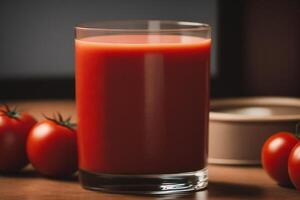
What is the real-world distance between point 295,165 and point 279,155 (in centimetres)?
7

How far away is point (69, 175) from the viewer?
4.81ft

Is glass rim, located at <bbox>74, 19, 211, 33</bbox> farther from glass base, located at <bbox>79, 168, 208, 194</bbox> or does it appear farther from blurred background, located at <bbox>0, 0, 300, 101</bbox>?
blurred background, located at <bbox>0, 0, 300, 101</bbox>

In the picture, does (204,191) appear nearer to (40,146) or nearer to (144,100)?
(144,100)

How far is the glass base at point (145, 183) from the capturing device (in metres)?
1.31

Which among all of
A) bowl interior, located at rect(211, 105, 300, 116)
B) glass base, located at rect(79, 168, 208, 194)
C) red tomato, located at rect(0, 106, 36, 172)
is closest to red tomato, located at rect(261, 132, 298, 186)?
glass base, located at rect(79, 168, 208, 194)

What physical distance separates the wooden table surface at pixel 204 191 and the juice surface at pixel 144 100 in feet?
0.16

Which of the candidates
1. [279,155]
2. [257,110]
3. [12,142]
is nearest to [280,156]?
[279,155]

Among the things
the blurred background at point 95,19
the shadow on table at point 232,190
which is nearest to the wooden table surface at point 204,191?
the shadow on table at point 232,190

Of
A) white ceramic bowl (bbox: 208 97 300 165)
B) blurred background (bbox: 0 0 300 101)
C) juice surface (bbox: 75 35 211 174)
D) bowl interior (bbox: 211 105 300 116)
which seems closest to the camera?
juice surface (bbox: 75 35 211 174)

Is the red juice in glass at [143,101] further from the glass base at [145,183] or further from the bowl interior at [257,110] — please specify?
the bowl interior at [257,110]

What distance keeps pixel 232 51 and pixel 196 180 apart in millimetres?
1633

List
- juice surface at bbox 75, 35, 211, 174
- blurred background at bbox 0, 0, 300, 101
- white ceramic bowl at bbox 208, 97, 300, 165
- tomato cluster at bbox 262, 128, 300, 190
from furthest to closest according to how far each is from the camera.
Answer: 1. blurred background at bbox 0, 0, 300, 101
2. white ceramic bowl at bbox 208, 97, 300, 165
3. tomato cluster at bbox 262, 128, 300, 190
4. juice surface at bbox 75, 35, 211, 174

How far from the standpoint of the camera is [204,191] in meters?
1.35

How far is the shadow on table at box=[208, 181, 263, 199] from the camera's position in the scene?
1.34m
